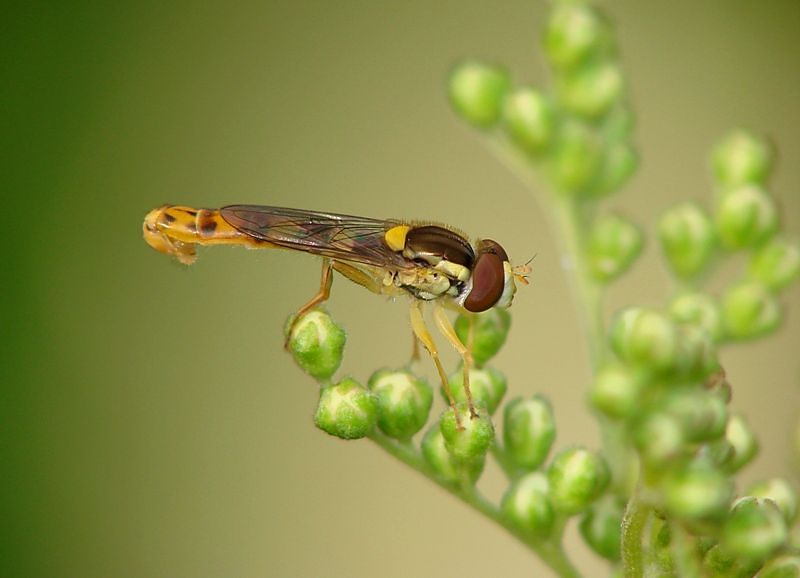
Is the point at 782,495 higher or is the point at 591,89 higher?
the point at 591,89

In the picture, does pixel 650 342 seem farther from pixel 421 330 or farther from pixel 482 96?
pixel 421 330

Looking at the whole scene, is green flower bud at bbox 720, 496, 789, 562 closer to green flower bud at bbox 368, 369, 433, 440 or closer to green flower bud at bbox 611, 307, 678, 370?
green flower bud at bbox 611, 307, 678, 370

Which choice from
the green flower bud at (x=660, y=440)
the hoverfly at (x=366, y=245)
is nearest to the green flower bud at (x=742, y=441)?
the green flower bud at (x=660, y=440)

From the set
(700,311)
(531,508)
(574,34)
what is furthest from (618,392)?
(574,34)

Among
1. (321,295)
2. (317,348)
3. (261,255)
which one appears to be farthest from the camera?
(261,255)

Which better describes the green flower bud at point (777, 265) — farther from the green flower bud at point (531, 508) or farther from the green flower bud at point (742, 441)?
the green flower bud at point (531, 508)

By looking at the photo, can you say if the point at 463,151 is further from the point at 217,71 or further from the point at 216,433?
the point at 216,433
